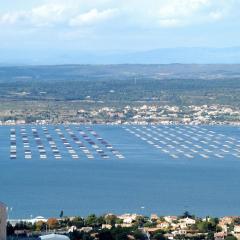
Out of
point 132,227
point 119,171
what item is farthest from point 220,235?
point 119,171

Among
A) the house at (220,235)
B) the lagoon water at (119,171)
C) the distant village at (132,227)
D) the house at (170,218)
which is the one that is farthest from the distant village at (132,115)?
the house at (220,235)

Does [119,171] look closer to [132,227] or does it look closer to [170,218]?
[170,218]

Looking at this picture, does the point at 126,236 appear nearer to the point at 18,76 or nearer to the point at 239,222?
the point at 239,222

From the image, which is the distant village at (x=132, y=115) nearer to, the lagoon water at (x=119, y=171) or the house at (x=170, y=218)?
the lagoon water at (x=119, y=171)

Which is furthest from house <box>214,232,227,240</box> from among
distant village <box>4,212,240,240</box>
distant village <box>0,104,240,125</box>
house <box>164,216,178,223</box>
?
distant village <box>0,104,240,125</box>

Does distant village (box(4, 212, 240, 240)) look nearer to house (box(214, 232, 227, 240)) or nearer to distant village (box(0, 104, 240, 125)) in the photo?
house (box(214, 232, 227, 240))

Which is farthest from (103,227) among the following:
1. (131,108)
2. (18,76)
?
(18,76)
